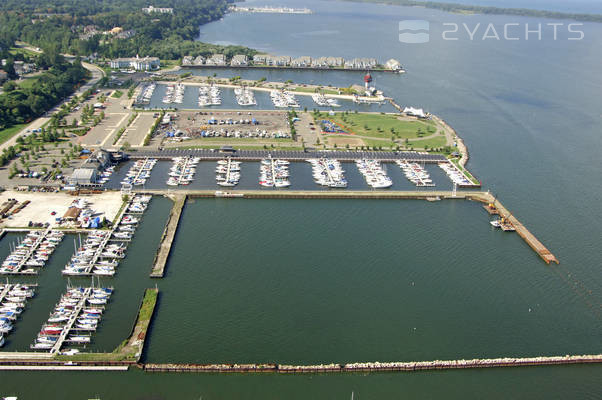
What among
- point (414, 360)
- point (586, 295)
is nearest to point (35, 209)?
point (414, 360)

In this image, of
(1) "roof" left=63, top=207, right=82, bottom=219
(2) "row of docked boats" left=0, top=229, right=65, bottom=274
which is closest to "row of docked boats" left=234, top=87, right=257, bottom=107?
(1) "roof" left=63, top=207, right=82, bottom=219

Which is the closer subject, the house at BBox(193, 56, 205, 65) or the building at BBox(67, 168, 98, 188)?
the building at BBox(67, 168, 98, 188)

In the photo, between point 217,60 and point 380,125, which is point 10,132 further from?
point 217,60

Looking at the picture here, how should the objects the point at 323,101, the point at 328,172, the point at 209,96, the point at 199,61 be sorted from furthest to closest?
Result: the point at 199,61, the point at 323,101, the point at 209,96, the point at 328,172

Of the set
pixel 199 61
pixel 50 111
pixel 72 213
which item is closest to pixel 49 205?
pixel 72 213

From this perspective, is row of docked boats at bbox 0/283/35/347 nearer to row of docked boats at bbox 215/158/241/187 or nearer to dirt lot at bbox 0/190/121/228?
dirt lot at bbox 0/190/121/228

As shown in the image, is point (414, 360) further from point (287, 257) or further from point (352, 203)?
point (352, 203)
